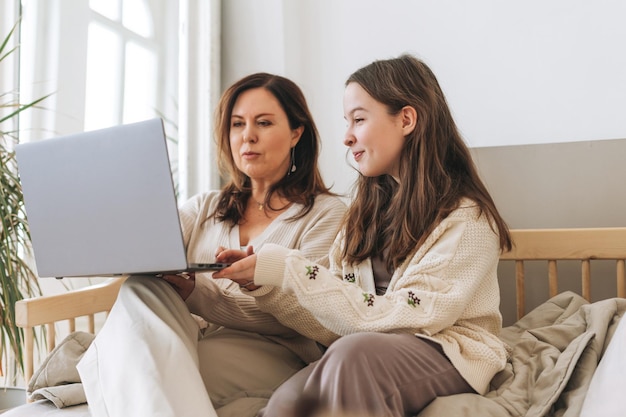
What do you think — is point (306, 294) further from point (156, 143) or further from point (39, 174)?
point (39, 174)

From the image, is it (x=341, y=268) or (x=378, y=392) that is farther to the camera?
(x=341, y=268)

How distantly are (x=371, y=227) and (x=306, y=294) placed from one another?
0.31m

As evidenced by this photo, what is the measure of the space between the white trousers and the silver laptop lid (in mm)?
97

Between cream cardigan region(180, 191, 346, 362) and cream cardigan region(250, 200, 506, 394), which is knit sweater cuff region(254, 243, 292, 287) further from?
cream cardigan region(180, 191, 346, 362)

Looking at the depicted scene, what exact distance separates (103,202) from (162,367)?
0.26 meters

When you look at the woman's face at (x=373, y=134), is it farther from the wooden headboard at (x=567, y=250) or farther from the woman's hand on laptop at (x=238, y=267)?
the wooden headboard at (x=567, y=250)

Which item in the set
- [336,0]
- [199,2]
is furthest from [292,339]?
[199,2]

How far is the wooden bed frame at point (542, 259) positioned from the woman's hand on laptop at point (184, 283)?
0.26 meters

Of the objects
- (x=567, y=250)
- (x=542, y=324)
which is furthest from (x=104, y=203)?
(x=567, y=250)

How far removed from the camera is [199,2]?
2389 millimetres

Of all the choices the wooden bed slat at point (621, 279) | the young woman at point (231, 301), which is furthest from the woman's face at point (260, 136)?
the wooden bed slat at point (621, 279)

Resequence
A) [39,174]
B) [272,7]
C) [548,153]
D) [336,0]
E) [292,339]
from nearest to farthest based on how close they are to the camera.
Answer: [39,174], [292,339], [548,153], [336,0], [272,7]

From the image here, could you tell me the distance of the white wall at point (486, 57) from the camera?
1.76 meters

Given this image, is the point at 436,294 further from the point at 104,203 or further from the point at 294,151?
the point at 294,151
